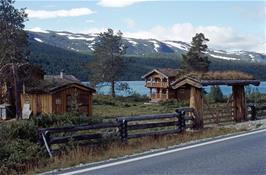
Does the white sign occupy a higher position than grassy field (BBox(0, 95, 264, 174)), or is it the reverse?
the white sign

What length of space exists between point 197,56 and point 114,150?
71086 millimetres

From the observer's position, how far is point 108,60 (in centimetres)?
8244

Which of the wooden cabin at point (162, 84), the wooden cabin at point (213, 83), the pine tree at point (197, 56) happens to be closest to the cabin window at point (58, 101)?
the wooden cabin at point (213, 83)

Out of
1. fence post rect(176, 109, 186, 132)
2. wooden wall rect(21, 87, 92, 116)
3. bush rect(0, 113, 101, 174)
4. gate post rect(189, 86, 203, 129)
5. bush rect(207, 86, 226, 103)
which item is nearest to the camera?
bush rect(0, 113, 101, 174)

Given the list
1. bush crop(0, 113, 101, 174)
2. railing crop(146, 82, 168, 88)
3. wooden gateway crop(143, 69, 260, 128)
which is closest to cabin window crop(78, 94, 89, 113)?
wooden gateway crop(143, 69, 260, 128)

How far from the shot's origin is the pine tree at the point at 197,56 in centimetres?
8097

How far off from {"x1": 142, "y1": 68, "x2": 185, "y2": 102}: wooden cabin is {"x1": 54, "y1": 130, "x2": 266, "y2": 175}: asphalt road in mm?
66379

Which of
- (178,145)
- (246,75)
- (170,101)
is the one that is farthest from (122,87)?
(178,145)

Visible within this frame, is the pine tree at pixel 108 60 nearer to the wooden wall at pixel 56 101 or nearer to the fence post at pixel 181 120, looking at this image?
the wooden wall at pixel 56 101

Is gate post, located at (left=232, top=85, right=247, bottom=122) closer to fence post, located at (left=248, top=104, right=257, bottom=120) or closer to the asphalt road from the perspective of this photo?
fence post, located at (left=248, top=104, right=257, bottom=120)

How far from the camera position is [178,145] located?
13375 millimetres

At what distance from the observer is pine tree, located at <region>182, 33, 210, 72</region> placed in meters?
81.0

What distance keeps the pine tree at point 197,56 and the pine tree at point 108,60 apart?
445 inches

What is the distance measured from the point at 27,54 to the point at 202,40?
46426mm
